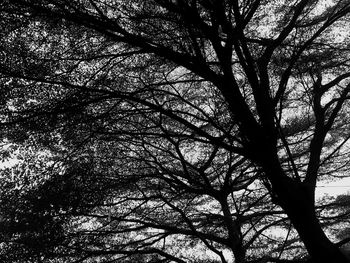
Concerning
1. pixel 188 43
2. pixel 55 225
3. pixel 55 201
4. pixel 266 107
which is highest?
pixel 188 43

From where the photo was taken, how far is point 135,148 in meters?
4.68

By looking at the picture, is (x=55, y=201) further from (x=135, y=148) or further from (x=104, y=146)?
(x=135, y=148)

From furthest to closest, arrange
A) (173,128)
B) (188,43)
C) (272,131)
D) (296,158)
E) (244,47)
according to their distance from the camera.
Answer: (296,158)
(173,128)
(188,43)
(244,47)
(272,131)

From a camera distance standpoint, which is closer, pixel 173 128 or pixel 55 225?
pixel 55 225

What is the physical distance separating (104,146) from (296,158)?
323 cm

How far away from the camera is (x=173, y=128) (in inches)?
197

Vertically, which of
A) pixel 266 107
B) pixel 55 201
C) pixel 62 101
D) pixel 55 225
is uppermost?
pixel 62 101

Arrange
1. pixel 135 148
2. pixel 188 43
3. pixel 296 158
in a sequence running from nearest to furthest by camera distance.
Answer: pixel 188 43, pixel 135 148, pixel 296 158

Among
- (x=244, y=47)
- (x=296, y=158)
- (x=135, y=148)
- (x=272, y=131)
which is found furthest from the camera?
(x=296, y=158)

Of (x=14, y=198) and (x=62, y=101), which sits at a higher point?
(x=62, y=101)

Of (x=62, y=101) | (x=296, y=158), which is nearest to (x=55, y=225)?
(x=62, y=101)

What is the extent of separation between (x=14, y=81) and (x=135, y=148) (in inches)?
77.5

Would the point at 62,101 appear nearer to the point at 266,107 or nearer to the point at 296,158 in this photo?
the point at 266,107

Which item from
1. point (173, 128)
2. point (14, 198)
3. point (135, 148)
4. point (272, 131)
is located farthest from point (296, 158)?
point (14, 198)
